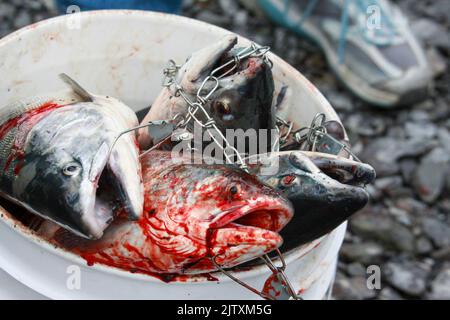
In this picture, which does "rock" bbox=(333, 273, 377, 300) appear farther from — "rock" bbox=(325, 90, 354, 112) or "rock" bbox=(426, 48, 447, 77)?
"rock" bbox=(426, 48, 447, 77)

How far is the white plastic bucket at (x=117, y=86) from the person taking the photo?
1.39 meters

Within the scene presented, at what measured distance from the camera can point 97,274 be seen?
137 cm

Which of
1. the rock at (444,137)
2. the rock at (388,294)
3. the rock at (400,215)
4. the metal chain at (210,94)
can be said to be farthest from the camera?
the rock at (444,137)

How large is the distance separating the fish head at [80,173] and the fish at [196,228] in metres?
0.06

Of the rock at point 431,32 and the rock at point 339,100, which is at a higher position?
the rock at point 431,32

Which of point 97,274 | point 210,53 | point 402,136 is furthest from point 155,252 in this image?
point 402,136

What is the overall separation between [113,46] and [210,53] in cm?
44

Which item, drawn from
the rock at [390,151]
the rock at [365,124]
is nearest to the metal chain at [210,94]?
the rock at [390,151]

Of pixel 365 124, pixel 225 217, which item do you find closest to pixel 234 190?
pixel 225 217

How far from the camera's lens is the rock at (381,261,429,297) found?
238 centimetres

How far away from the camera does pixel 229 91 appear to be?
1.65m

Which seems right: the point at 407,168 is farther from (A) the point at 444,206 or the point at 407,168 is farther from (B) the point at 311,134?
(B) the point at 311,134

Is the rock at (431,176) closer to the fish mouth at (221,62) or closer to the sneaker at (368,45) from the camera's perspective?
the sneaker at (368,45)
